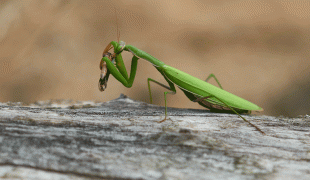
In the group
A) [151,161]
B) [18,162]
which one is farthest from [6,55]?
[151,161]

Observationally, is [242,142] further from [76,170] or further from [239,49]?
[239,49]

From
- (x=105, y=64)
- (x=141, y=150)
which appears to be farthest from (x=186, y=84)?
(x=141, y=150)

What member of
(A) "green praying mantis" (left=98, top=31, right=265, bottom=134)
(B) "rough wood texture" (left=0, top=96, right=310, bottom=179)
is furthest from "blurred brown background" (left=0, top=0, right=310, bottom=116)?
(B) "rough wood texture" (left=0, top=96, right=310, bottom=179)

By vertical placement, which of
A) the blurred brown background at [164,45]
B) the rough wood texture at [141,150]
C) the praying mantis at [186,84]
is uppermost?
the blurred brown background at [164,45]

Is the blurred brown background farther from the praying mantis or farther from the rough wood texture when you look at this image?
the rough wood texture

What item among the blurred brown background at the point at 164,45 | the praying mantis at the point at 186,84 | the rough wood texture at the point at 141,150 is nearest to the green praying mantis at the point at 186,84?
the praying mantis at the point at 186,84

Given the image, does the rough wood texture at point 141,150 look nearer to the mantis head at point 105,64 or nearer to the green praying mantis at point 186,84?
the green praying mantis at point 186,84

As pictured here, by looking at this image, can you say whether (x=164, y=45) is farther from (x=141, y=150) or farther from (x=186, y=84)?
(x=141, y=150)
